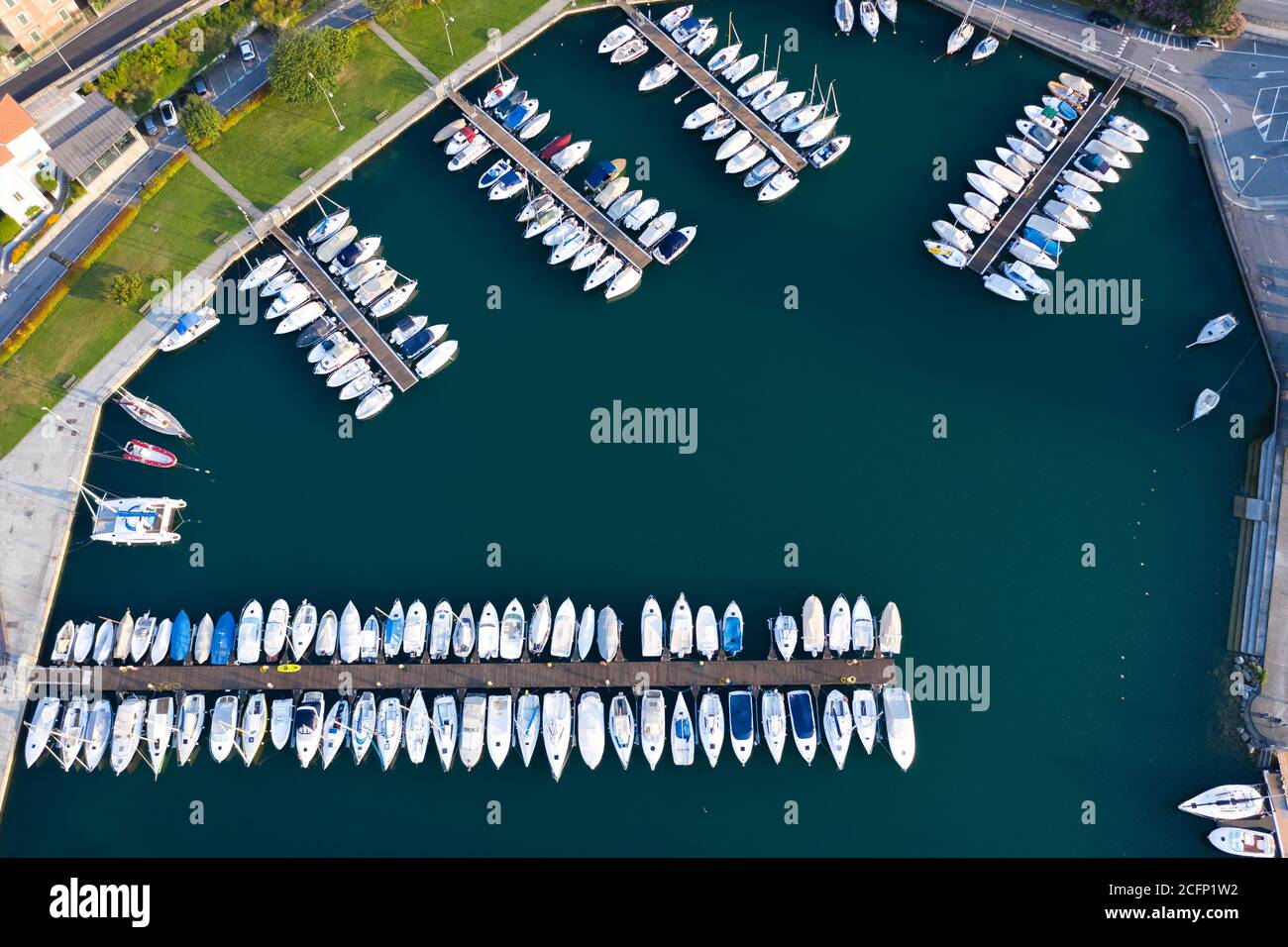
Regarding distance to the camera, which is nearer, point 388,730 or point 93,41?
point 388,730

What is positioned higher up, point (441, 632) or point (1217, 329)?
point (1217, 329)

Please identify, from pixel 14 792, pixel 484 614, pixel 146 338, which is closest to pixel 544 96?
pixel 146 338

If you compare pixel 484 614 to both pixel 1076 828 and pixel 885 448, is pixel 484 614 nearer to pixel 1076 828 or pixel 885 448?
pixel 885 448

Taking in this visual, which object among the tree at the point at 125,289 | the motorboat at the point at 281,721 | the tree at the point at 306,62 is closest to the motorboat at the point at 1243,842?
the motorboat at the point at 281,721

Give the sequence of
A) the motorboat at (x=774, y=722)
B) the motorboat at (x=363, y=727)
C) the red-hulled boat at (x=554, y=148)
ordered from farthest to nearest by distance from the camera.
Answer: the red-hulled boat at (x=554, y=148), the motorboat at (x=363, y=727), the motorboat at (x=774, y=722)

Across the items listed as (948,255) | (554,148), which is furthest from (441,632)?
(948,255)

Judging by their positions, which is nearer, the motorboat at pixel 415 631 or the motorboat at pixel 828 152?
the motorboat at pixel 415 631

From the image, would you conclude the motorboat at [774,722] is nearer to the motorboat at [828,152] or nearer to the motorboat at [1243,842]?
the motorboat at [1243,842]

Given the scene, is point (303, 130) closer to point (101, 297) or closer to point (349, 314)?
point (349, 314)
